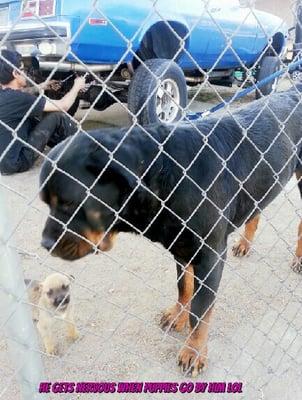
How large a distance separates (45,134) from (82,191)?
3.42 metres

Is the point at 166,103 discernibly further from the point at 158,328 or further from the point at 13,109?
the point at 158,328

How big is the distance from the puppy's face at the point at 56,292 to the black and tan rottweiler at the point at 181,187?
568 mm

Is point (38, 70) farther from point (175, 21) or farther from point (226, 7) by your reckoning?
point (226, 7)

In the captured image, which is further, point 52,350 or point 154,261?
point 154,261

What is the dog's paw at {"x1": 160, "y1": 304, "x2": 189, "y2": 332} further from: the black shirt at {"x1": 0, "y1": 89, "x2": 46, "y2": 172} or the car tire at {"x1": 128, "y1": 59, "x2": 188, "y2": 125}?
the black shirt at {"x1": 0, "y1": 89, "x2": 46, "y2": 172}

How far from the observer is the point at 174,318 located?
251 cm

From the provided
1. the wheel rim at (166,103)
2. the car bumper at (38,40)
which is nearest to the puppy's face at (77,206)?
the car bumper at (38,40)

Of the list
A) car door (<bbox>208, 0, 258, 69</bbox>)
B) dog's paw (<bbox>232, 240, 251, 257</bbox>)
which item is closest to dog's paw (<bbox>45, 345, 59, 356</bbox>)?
dog's paw (<bbox>232, 240, 251, 257</bbox>)

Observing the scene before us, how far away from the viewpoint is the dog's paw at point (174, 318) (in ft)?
8.27

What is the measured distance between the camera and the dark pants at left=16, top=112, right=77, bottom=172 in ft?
15.7

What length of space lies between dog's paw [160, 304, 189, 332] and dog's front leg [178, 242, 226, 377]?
240 mm

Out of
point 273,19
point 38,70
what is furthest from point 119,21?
point 273,19

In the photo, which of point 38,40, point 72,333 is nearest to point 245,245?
point 72,333

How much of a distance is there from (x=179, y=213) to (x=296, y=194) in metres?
2.76
